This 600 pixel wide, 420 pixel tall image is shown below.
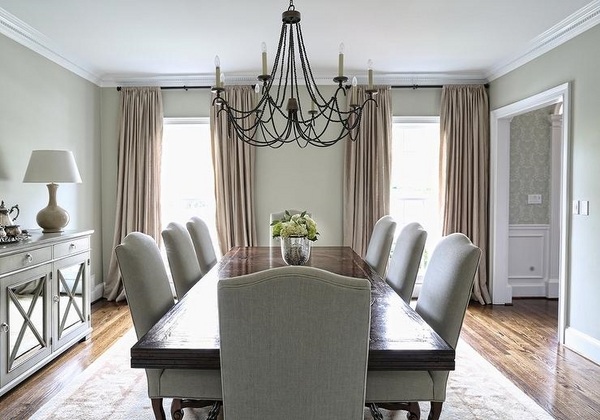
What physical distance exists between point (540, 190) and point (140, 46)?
4739mm

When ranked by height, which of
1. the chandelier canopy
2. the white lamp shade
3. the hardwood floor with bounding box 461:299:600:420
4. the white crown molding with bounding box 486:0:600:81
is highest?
the white crown molding with bounding box 486:0:600:81

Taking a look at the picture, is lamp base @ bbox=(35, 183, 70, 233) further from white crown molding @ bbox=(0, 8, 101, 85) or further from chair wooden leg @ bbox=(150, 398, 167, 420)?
chair wooden leg @ bbox=(150, 398, 167, 420)

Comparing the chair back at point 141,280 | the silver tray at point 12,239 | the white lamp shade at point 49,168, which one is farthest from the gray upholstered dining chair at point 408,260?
the white lamp shade at point 49,168

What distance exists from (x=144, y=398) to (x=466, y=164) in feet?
13.4

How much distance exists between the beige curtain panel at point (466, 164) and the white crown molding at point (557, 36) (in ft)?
1.67

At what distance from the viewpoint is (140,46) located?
158 inches

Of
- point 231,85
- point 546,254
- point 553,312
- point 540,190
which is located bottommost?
point 553,312

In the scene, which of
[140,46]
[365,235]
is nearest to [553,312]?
[365,235]

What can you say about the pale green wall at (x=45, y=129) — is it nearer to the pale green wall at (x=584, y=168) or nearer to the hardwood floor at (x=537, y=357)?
the hardwood floor at (x=537, y=357)

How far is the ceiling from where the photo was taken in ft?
10.4

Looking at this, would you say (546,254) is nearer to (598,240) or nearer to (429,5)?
(598,240)

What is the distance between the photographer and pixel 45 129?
4.00m

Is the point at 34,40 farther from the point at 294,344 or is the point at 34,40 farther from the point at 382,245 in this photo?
the point at 294,344

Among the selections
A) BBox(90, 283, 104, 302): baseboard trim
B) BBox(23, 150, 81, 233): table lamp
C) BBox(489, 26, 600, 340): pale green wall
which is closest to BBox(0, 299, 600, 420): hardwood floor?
BBox(90, 283, 104, 302): baseboard trim
